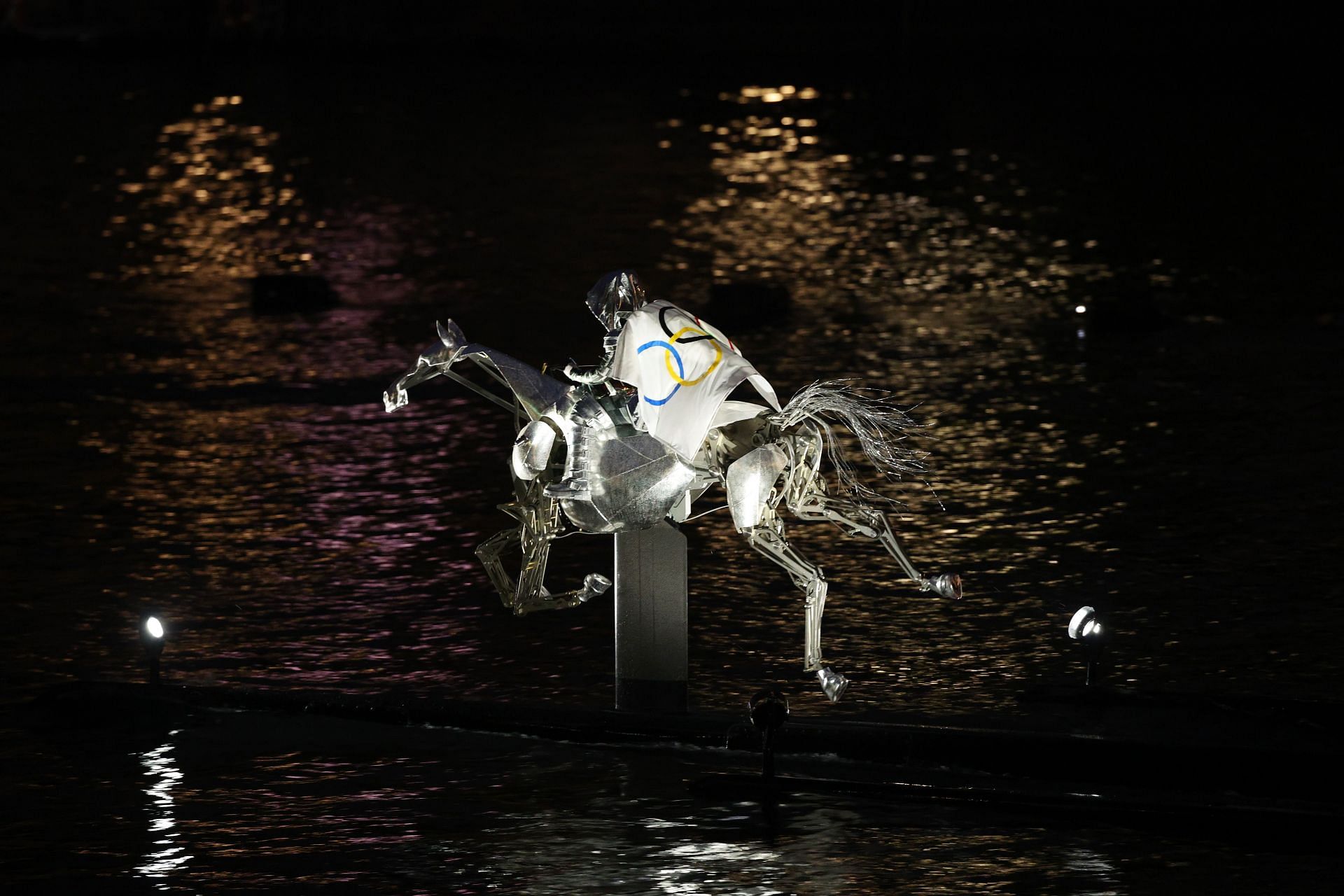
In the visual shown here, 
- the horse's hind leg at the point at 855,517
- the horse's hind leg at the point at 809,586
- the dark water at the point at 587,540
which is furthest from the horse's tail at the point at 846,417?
the dark water at the point at 587,540

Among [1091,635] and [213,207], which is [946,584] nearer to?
[1091,635]

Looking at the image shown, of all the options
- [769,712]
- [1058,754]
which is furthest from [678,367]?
[1058,754]

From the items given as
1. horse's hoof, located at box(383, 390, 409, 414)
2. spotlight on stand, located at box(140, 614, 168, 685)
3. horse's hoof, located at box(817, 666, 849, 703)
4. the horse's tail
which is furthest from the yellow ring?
spotlight on stand, located at box(140, 614, 168, 685)

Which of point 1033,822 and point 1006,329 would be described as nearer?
point 1033,822

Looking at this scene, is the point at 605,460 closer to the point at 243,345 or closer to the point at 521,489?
the point at 521,489

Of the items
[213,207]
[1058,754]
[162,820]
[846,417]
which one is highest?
[213,207]

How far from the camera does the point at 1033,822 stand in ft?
33.3

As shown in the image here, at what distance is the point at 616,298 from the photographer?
9.77 meters

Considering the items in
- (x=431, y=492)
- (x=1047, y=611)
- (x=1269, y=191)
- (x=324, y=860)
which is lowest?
(x=324, y=860)

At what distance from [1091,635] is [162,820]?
14.9ft

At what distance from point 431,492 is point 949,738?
23.2 feet

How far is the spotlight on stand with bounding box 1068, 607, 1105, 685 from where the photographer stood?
10922mm

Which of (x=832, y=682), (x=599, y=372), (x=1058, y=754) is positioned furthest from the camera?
(x=1058, y=754)

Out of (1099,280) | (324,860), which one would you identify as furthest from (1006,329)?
(324,860)
